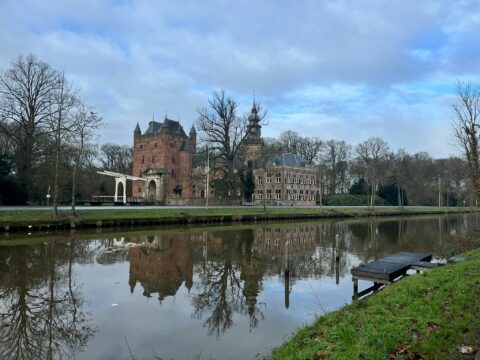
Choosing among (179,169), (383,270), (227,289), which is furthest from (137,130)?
(383,270)

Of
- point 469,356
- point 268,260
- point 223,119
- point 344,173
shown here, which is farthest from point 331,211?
point 469,356

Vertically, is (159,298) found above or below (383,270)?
below

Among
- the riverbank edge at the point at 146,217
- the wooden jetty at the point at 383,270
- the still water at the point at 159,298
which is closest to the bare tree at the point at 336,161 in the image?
the riverbank edge at the point at 146,217

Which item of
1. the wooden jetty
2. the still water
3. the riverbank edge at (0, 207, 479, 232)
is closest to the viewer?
the still water

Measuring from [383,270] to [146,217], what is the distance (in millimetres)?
23393

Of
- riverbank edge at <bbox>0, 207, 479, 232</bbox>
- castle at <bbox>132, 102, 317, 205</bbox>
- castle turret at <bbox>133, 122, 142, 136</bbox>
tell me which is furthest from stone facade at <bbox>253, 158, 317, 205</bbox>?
castle turret at <bbox>133, 122, 142, 136</bbox>

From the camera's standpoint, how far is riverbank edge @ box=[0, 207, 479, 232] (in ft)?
80.2

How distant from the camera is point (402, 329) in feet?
17.5

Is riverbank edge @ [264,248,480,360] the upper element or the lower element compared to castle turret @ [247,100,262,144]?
lower

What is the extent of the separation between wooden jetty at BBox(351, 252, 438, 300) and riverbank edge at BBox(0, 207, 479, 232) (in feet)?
69.5

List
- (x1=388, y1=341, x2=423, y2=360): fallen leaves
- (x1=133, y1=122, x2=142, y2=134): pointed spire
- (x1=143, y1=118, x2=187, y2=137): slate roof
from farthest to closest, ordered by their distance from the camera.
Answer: (x1=133, y1=122, x2=142, y2=134): pointed spire < (x1=143, y1=118, x2=187, y2=137): slate roof < (x1=388, y1=341, x2=423, y2=360): fallen leaves

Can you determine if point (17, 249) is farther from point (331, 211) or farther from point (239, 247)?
point (331, 211)

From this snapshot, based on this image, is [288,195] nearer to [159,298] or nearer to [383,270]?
[383,270]

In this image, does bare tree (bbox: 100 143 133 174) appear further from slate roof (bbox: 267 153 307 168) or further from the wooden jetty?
the wooden jetty
